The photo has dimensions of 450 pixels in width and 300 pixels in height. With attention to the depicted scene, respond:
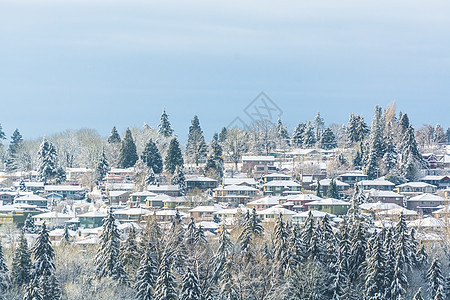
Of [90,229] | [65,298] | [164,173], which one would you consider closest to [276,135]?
[164,173]

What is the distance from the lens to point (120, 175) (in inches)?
3907

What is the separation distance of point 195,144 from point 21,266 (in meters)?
52.8

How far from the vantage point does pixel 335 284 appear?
56656mm

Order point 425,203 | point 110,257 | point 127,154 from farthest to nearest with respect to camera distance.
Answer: point 127,154 < point 425,203 < point 110,257

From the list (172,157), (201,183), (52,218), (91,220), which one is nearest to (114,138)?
(172,157)

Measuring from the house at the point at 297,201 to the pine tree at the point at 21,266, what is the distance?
30712mm

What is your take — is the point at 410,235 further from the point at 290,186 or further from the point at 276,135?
the point at 276,135

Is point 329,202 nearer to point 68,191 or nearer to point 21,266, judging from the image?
point 68,191

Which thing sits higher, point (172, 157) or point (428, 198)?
point (172, 157)

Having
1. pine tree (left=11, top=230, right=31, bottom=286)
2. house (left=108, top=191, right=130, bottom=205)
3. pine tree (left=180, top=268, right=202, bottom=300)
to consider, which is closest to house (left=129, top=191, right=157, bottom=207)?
house (left=108, top=191, right=130, bottom=205)

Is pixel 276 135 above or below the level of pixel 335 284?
above

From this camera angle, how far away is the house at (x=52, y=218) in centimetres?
8388

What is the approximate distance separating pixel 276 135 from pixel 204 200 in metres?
35.1

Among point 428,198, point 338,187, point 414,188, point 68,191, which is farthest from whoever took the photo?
point 68,191
